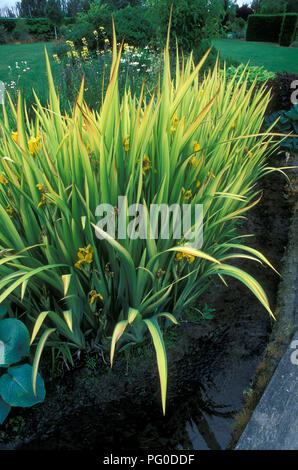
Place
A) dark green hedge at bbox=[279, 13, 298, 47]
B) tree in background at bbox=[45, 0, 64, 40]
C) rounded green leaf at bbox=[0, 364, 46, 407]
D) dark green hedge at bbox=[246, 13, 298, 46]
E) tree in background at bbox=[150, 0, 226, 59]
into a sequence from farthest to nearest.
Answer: tree in background at bbox=[45, 0, 64, 40], dark green hedge at bbox=[246, 13, 298, 46], dark green hedge at bbox=[279, 13, 298, 47], tree in background at bbox=[150, 0, 226, 59], rounded green leaf at bbox=[0, 364, 46, 407]

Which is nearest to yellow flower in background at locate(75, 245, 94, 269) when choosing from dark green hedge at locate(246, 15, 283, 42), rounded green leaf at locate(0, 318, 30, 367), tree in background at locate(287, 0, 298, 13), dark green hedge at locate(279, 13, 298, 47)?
rounded green leaf at locate(0, 318, 30, 367)

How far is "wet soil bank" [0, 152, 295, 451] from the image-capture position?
1.37 m

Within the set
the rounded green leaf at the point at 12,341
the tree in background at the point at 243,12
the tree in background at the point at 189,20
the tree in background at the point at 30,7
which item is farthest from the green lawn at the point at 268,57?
the tree in background at the point at 30,7

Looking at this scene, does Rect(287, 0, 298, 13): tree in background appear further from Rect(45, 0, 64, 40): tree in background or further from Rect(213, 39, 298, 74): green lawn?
Rect(45, 0, 64, 40): tree in background

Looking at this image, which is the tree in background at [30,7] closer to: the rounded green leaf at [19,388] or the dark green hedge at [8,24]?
the dark green hedge at [8,24]

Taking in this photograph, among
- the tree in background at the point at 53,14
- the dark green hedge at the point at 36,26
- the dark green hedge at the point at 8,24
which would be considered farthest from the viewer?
the dark green hedge at the point at 8,24

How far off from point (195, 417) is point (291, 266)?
1.19 metres

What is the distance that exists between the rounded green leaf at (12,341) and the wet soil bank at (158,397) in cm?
31

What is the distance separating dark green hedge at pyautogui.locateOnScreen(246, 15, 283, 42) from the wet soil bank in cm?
2116

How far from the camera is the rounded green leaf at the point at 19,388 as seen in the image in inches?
49.6

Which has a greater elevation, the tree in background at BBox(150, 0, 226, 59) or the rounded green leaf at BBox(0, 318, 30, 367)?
the tree in background at BBox(150, 0, 226, 59)

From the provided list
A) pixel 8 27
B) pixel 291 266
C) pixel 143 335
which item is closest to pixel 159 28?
pixel 291 266
